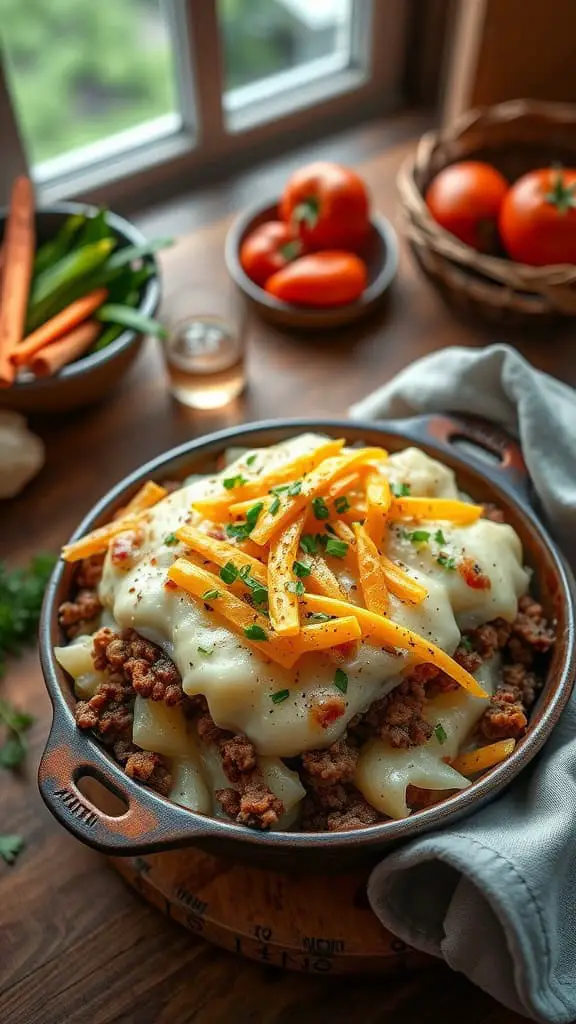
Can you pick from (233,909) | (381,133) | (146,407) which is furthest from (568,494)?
(381,133)

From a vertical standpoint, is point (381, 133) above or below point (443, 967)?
above

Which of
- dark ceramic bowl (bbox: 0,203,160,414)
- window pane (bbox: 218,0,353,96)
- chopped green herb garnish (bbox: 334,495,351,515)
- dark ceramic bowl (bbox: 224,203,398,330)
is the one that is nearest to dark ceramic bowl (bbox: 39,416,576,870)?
chopped green herb garnish (bbox: 334,495,351,515)

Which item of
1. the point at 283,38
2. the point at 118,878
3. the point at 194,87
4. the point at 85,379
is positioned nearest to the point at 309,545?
the point at 118,878

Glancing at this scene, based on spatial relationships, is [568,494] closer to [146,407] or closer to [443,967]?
[443,967]

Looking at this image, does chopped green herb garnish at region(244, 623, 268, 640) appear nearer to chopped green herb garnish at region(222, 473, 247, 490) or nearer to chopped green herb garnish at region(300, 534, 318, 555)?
chopped green herb garnish at region(300, 534, 318, 555)

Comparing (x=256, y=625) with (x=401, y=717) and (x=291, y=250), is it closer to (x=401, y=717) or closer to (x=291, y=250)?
(x=401, y=717)

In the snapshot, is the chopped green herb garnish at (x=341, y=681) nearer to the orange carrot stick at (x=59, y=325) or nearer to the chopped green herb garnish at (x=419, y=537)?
the chopped green herb garnish at (x=419, y=537)

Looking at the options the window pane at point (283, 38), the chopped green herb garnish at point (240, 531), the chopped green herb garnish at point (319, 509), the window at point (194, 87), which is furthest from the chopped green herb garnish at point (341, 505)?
the window pane at point (283, 38)
